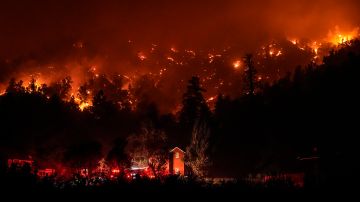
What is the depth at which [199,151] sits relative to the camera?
156 feet

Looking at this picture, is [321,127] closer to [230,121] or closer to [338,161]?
[338,161]

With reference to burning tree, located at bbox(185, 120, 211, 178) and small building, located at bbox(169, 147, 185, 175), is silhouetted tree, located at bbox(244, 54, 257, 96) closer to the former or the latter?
burning tree, located at bbox(185, 120, 211, 178)

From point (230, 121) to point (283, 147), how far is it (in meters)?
11.9

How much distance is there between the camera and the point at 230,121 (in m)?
52.2

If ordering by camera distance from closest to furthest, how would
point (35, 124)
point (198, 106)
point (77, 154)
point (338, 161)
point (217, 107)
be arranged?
point (338, 161) < point (35, 124) < point (77, 154) < point (217, 107) < point (198, 106)

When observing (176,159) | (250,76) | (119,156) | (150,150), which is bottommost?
(176,159)

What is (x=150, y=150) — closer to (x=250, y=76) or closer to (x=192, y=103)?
(x=250, y=76)

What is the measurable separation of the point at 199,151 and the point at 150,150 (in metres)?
5.67

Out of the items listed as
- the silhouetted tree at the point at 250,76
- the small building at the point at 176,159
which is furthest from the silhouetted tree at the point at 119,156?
the silhouetted tree at the point at 250,76

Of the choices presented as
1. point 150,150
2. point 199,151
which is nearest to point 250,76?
point 199,151

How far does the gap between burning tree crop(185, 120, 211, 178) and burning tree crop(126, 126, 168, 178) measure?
2919 millimetres

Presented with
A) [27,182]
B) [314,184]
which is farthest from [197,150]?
[27,182]

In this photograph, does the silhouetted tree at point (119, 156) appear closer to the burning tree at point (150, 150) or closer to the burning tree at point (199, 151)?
the burning tree at point (150, 150)

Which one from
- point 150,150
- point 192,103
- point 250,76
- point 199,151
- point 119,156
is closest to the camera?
point 150,150
